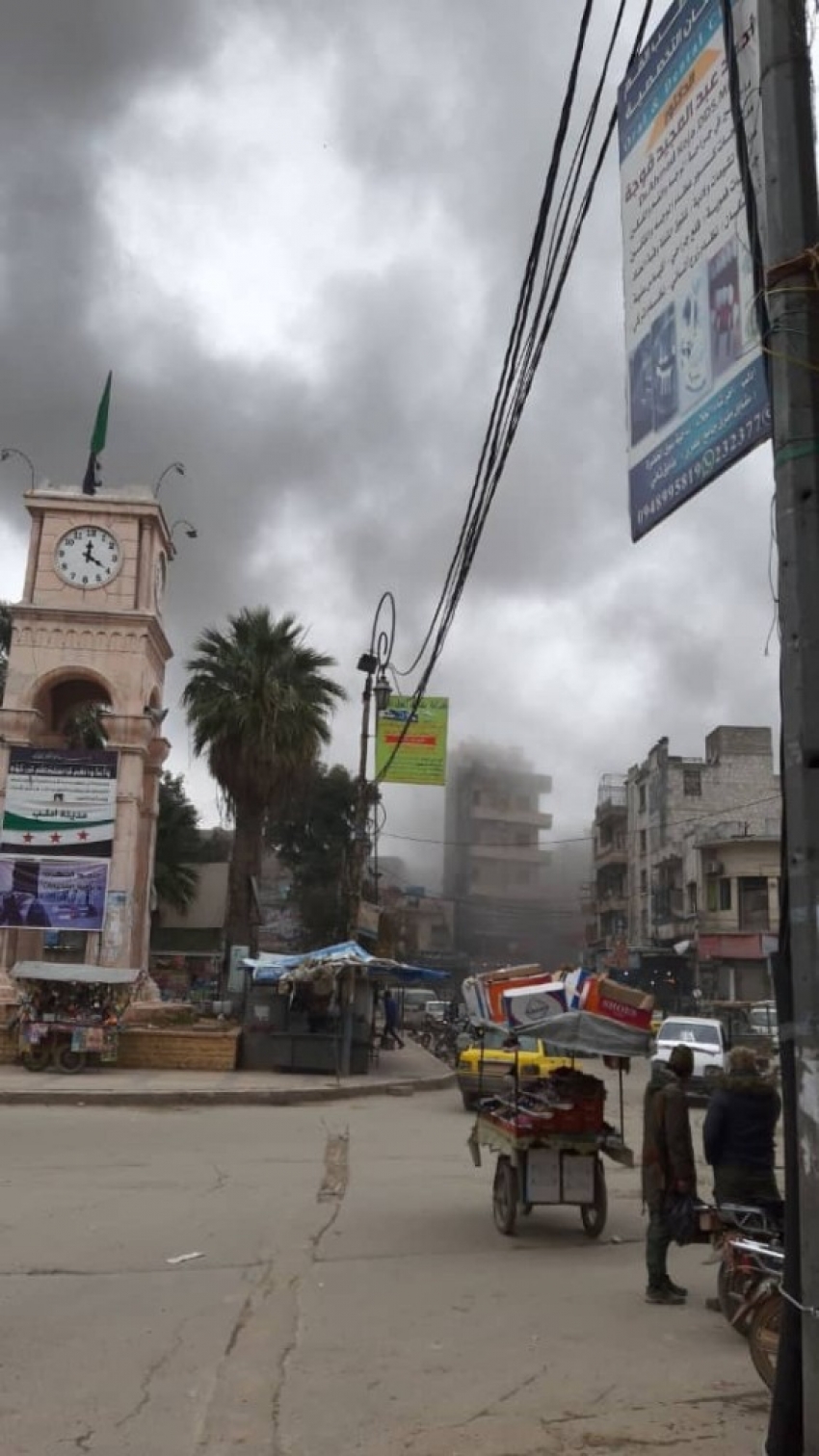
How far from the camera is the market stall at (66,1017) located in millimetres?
20891

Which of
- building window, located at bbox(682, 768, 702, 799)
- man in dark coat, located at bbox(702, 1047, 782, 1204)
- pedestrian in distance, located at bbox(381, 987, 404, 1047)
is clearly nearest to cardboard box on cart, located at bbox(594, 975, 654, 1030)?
man in dark coat, located at bbox(702, 1047, 782, 1204)

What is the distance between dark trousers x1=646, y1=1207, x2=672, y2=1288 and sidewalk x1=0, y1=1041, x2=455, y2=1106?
1221 centimetres

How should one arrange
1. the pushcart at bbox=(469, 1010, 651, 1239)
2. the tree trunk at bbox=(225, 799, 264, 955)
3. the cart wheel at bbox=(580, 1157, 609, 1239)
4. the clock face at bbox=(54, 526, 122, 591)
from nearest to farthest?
the pushcart at bbox=(469, 1010, 651, 1239), the cart wheel at bbox=(580, 1157, 609, 1239), the clock face at bbox=(54, 526, 122, 591), the tree trunk at bbox=(225, 799, 264, 955)

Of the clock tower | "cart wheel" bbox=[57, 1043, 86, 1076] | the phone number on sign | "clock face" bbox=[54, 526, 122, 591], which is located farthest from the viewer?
"clock face" bbox=[54, 526, 122, 591]

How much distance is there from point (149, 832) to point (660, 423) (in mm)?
23736

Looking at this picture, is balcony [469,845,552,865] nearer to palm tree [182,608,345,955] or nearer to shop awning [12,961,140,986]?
palm tree [182,608,345,955]

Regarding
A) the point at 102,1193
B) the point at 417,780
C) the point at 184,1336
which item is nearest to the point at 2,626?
the point at 417,780

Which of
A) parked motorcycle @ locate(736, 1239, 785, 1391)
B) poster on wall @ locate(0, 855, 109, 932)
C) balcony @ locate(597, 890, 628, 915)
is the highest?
balcony @ locate(597, 890, 628, 915)

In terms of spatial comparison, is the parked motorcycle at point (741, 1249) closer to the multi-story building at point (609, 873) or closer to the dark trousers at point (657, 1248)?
the dark trousers at point (657, 1248)

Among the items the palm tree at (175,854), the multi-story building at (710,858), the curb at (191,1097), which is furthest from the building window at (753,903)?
the curb at (191,1097)

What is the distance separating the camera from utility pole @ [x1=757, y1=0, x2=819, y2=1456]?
3609 mm

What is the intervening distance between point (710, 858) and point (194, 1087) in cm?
3741

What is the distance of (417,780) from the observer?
22031 mm

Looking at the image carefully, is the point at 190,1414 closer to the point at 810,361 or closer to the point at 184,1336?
the point at 184,1336
